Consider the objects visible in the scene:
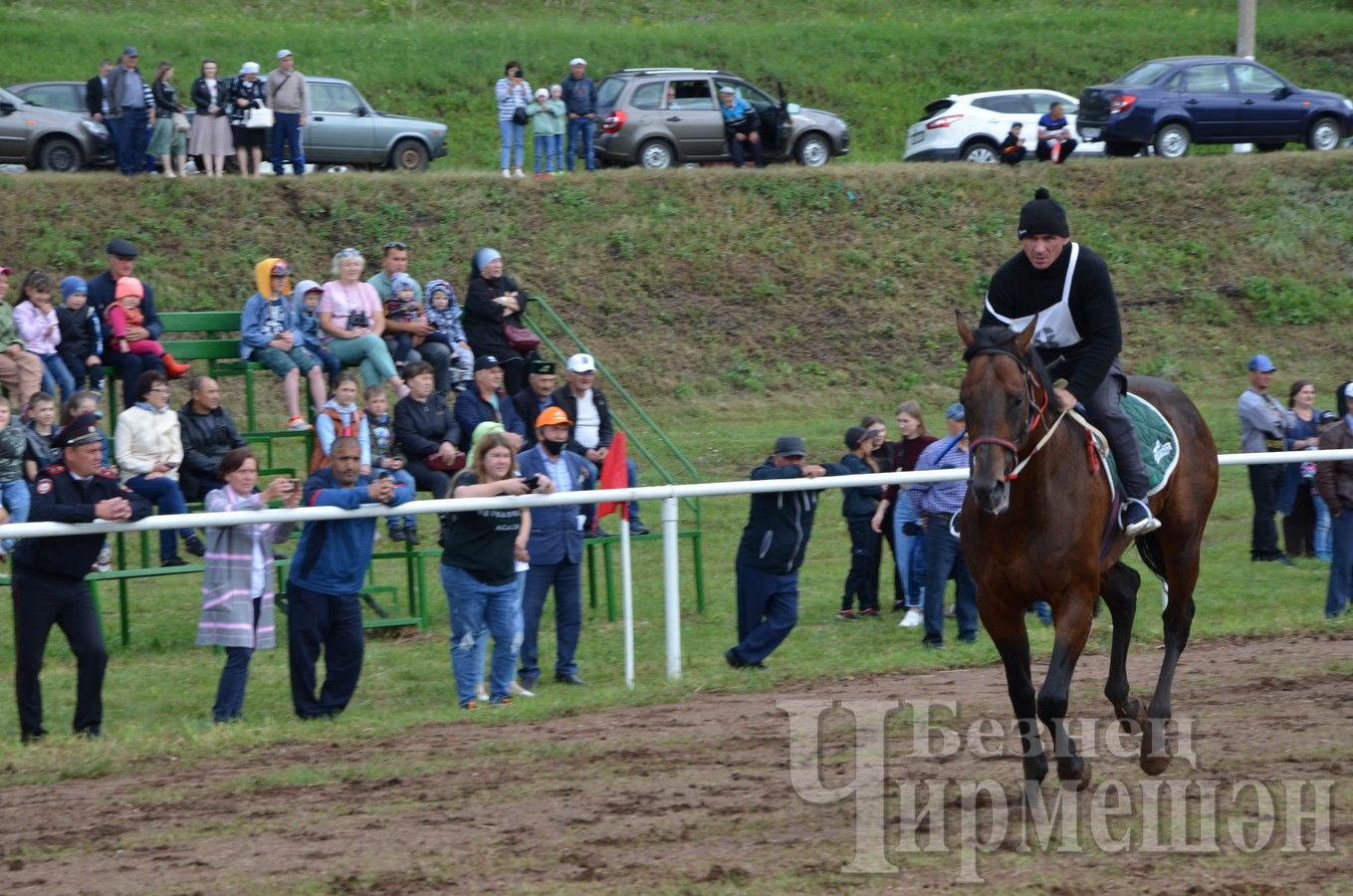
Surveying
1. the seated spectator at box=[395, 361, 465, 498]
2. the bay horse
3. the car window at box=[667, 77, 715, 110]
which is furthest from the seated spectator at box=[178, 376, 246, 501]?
the car window at box=[667, 77, 715, 110]

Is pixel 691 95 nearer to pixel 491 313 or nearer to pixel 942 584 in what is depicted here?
pixel 491 313

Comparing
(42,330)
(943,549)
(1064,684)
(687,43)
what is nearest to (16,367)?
(42,330)

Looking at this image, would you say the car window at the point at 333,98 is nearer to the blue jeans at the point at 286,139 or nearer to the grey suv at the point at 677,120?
the blue jeans at the point at 286,139

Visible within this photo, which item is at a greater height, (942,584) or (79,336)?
(79,336)

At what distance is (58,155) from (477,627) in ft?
57.7

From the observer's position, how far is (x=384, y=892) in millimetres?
6281

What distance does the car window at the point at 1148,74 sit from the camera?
29422 millimetres

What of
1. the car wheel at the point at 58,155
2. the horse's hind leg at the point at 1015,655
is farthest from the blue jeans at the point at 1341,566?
the car wheel at the point at 58,155

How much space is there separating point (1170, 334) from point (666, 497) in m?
15.8

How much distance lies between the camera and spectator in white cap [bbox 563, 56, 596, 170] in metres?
26.0

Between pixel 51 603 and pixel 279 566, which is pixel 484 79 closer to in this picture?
pixel 279 566

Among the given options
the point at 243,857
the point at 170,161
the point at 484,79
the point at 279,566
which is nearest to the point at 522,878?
the point at 243,857

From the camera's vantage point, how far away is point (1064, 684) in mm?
7301

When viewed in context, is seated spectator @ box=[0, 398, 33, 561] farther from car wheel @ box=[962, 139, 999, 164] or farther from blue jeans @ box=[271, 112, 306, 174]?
car wheel @ box=[962, 139, 999, 164]
